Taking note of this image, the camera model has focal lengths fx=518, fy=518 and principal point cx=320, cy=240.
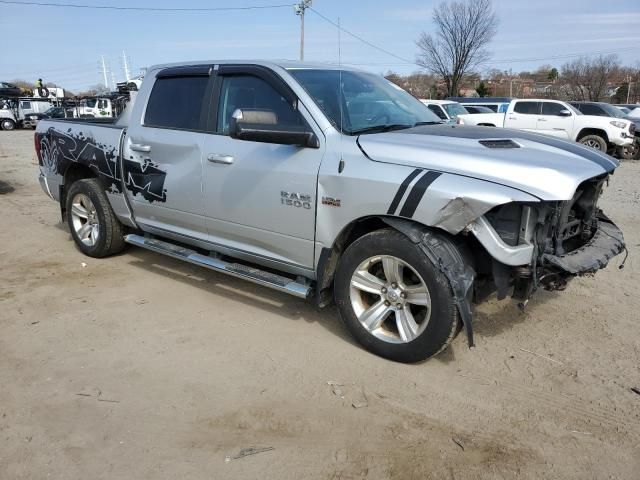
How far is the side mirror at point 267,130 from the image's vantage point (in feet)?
11.1

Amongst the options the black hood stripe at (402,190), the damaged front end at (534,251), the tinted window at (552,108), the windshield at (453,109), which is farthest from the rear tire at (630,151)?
the black hood stripe at (402,190)

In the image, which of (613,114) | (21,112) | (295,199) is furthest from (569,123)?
(21,112)

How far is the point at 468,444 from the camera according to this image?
8.80 feet

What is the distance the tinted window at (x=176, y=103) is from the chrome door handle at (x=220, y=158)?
15.2 inches

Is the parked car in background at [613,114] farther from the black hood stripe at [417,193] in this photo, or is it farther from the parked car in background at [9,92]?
the parked car in background at [9,92]

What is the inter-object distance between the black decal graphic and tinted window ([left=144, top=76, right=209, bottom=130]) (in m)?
0.41

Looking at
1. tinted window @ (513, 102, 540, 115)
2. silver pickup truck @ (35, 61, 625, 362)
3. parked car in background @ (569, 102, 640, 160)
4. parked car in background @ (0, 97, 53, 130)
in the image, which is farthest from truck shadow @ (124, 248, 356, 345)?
parked car in background @ (0, 97, 53, 130)

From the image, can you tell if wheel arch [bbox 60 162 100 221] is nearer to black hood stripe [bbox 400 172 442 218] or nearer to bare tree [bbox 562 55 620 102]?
black hood stripe [bbox 400 172 442 218]

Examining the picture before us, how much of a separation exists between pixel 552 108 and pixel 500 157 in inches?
568

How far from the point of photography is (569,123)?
49.6ft

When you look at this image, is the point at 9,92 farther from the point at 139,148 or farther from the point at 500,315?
the point at 500,315

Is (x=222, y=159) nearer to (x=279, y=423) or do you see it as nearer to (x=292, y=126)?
(x=292, y=126)

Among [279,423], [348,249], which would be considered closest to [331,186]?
[348,249]

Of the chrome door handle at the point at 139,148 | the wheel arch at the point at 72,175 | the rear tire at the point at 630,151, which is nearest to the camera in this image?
the chrome door handle at the point at 139,148
